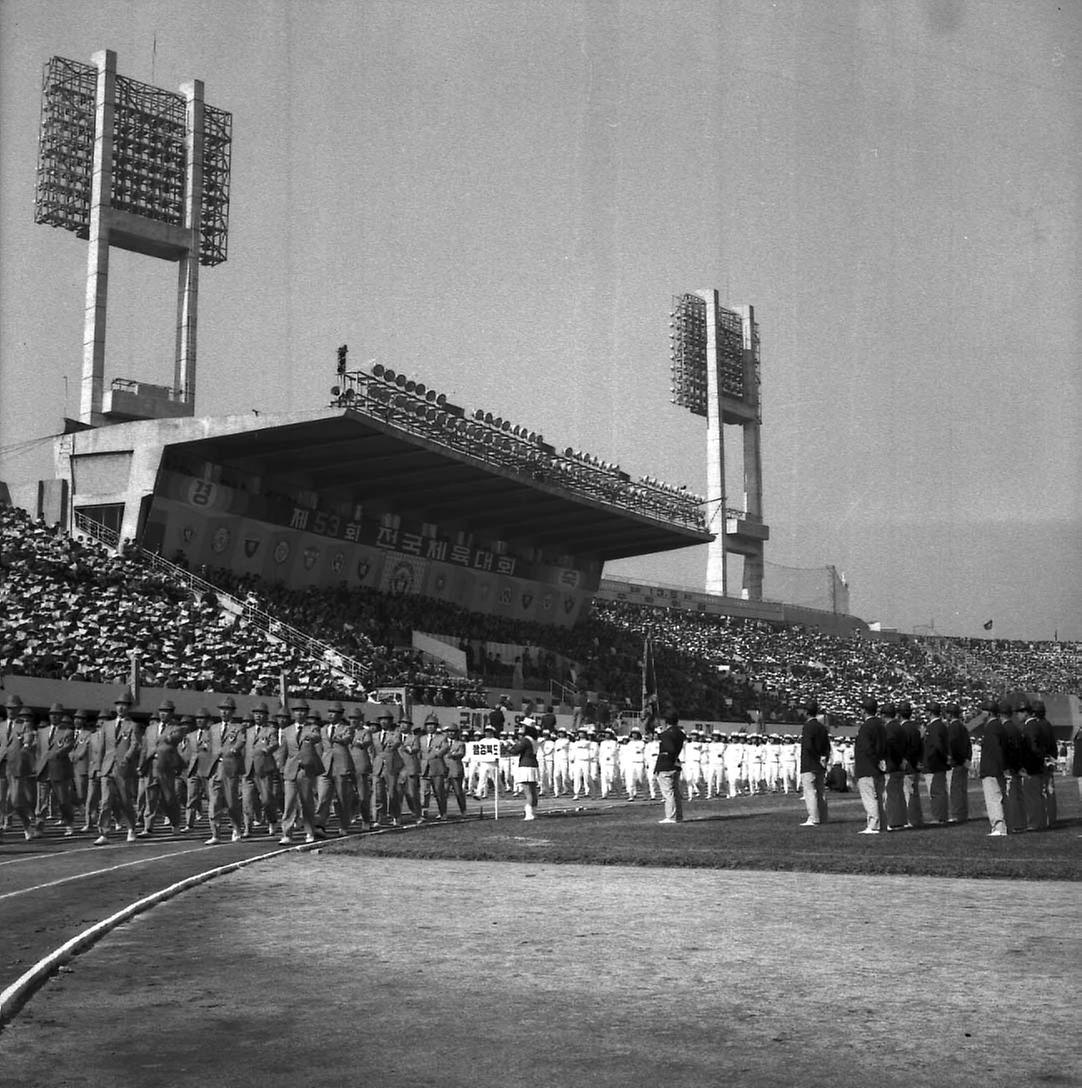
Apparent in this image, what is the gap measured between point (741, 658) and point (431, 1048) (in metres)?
70.7

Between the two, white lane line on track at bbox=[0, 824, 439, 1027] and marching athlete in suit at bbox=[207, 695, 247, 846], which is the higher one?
marching athlete in suit at bbox=[207, 695, 247, 846]

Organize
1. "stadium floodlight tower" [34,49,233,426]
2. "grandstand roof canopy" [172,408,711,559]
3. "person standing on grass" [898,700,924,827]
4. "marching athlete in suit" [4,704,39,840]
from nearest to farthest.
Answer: "marching athlete in suit" [4,704,39,840], "person standing on grass" [898,700,924,827], "grandstand roof canopy" [172,408,711,559], "stadium floodlight tower" [34,49,233,426]

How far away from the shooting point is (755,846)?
55.5 ft

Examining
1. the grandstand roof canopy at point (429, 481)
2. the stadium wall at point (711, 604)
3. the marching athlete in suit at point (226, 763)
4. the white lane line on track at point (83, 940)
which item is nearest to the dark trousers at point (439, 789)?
the marching athlete in suit at point (226, 763)

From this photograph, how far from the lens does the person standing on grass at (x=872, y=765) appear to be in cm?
1884

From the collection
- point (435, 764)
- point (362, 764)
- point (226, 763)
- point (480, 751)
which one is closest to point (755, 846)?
point (362, 764)

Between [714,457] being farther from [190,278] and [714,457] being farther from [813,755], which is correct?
[813,755]

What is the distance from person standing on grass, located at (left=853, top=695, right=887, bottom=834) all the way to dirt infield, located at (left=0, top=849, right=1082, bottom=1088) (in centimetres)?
612

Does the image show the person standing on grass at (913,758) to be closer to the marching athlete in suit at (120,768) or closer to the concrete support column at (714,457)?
the marching athlete in suit at (120,768)

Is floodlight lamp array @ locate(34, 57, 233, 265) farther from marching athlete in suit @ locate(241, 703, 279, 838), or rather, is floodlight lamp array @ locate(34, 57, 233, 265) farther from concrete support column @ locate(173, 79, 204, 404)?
marching athlete in suit @ locate(241, 703, 279, 838)

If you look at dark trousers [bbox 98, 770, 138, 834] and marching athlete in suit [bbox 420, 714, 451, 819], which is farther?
marching athlete in suit [bbox 420, 714, 451, 819]

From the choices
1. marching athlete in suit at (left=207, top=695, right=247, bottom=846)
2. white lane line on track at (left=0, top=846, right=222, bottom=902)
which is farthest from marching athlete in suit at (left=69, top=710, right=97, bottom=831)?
white lane line on track at (left=0, top=846, right=222, bottom=902)

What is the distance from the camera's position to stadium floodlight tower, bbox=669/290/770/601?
3548 inches

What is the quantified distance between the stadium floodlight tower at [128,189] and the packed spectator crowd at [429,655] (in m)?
14.8
